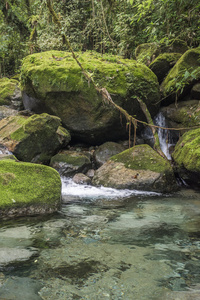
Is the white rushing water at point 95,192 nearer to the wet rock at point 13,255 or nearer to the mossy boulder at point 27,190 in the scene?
the mossy boulder at point 27,190

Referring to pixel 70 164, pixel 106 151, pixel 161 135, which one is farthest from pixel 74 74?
pixel 161 135

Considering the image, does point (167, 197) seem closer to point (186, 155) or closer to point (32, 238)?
point (186, 155)

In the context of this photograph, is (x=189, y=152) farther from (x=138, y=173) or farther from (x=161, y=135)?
(x=161, y=135)

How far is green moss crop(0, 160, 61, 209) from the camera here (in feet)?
13.6

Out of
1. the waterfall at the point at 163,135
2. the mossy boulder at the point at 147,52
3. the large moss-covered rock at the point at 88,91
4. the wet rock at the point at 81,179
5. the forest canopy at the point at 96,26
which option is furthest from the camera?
the mossy boulder at the point at 147,52

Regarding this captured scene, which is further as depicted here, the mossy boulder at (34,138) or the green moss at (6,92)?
the green moss at (6,92)

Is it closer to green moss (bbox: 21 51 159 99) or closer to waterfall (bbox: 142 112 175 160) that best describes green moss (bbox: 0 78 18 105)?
green moss (bbox: 21 51 159 99)

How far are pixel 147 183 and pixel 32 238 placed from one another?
3.74 m

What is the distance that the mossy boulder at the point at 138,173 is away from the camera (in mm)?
6355

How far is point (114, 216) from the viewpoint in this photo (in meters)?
4.38

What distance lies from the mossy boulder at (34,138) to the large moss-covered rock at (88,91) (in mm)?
1009

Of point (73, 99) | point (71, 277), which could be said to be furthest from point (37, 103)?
point (71, 277)

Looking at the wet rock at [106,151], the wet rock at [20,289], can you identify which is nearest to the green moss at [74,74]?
the wet rock at [106,151]

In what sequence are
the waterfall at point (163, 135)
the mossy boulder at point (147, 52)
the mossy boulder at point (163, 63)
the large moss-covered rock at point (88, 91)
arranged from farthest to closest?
the mossy boulder at point (147, 52) → the mossy boulder at point (163, 63) → the waterfall at point (163, 135) → the large moss-covered rock at point (88, 91)
